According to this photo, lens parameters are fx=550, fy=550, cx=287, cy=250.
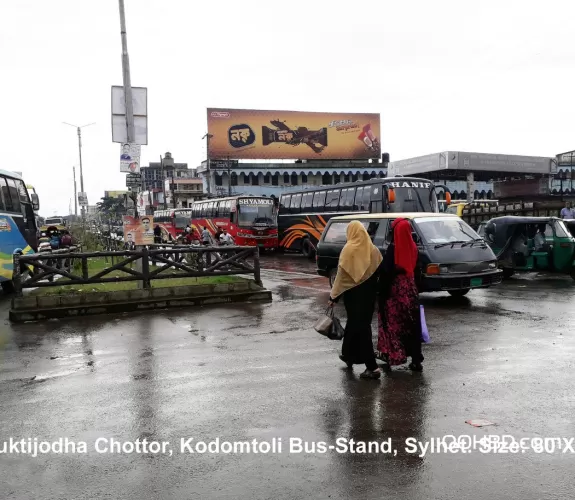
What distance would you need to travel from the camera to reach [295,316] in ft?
33.9

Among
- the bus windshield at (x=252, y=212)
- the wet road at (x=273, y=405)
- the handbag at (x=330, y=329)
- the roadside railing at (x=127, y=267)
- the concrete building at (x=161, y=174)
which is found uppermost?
the concrete building at (x=161, y=174)

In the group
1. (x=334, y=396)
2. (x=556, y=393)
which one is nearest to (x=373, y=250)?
(x=334, y=396)

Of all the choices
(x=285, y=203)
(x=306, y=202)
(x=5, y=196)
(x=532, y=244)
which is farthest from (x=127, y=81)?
(x=285, y=203)

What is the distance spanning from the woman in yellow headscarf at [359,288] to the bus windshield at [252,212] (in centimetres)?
2428

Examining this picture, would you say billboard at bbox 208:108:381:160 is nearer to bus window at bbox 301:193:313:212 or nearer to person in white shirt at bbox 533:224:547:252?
bus window at bbox 301:193:313:212

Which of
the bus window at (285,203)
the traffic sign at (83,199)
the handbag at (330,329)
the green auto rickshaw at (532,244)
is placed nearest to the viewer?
the handbag at (330,329)

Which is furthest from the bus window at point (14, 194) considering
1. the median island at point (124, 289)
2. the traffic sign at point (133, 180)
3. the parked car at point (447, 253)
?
the parked car at point (447, 253)

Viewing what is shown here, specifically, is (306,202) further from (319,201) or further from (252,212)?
(252,212)

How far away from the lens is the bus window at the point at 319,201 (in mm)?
26891

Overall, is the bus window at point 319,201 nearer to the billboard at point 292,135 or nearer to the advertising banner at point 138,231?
the advertising banner at point 138,231

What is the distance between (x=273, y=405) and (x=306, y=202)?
77.2 feet

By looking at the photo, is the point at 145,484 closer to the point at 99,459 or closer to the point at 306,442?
the point at 99,459

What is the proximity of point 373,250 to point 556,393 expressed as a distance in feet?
7.69

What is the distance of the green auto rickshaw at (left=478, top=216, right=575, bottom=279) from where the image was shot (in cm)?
1452
